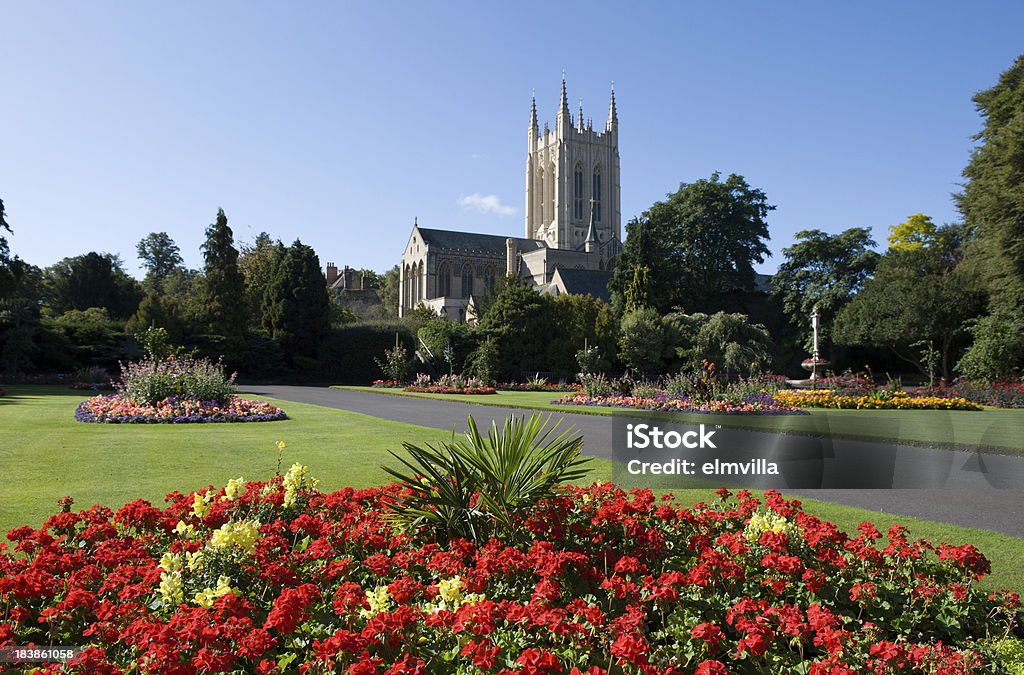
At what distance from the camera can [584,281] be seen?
2477 inches

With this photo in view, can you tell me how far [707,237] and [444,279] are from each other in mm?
35980

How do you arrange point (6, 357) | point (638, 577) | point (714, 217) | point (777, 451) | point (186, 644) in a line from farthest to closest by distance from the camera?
point (714, 217) → point (6, 357) → point (777, 451) → point (638, 577) → point (186, 644)

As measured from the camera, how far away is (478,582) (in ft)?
10.6

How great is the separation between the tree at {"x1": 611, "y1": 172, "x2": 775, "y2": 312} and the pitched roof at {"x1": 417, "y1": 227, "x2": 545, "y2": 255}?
106 ft

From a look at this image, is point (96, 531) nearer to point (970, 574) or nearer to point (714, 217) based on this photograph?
point (970, 574)

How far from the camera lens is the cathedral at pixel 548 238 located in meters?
72.8

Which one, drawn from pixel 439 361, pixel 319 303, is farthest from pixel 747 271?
pixel 319 303

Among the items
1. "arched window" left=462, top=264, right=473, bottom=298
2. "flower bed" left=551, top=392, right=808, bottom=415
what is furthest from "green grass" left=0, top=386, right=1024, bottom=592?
"arched window" left=462, top=264, right=473, bottom=298

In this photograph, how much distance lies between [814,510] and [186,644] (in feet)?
17.4

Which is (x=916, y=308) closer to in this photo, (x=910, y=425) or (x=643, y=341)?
(x=643, y=341)

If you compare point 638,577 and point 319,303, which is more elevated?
point 319,303

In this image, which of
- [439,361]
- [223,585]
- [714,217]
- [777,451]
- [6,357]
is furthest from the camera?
[714,217]

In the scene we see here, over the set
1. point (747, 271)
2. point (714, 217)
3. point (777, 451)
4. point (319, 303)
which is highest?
point (714, 217)

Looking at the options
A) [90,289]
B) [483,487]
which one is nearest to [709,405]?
[483,487]
